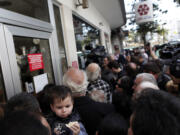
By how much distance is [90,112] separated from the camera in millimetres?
1515

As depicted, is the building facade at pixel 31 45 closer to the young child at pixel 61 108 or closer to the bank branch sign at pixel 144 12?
the young child at pixel 61 108

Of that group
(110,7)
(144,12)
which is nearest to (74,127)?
(110,7)

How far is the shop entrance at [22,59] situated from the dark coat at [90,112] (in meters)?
0.74

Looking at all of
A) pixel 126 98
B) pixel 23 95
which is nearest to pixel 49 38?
pixel 23 95

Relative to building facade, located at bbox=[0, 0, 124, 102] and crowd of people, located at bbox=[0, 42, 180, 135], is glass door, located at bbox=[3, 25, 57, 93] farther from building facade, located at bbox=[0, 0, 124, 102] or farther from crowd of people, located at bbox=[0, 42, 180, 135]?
crowd of people, located at bbox=[0, 42, 180, 135]

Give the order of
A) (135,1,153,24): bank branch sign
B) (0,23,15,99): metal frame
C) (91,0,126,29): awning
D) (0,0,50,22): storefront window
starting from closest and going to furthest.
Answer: (0,23,15,99): metal frame
(0,0,50,22): storefront window
(91,0,126,29): awning
(135,1,153,24): bank branch sign

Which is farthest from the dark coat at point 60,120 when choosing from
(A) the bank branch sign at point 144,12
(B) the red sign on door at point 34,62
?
(A) the bank branch sign at point 144,12

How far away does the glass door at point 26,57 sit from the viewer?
1746 mm

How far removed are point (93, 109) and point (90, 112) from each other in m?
0.04

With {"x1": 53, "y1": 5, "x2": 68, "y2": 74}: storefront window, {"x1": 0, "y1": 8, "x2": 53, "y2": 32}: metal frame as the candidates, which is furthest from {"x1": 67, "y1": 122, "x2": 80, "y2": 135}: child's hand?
{"x1": 53, "y1": 5, "x2": 68, "y2": 74}: storefront window

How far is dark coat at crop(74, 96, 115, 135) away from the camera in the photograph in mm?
1510

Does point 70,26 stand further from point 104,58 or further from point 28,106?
point 28,106

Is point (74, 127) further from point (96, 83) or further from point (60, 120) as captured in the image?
point (96, 83)

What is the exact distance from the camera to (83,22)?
5.15m
